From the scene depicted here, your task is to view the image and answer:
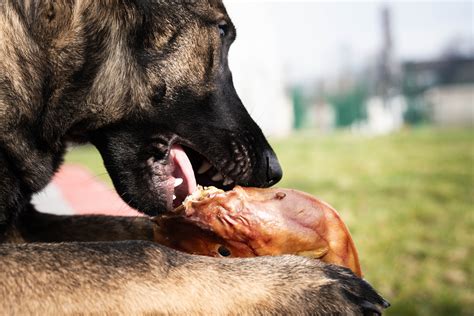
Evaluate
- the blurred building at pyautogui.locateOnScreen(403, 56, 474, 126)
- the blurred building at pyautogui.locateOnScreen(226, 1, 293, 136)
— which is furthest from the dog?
the blurred building at pyautogui.locateOnScreen(403, 56, 474, 126)

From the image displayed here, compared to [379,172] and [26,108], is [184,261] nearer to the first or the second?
[26,108]

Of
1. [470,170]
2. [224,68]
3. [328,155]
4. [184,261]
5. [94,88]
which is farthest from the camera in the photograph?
[328,155]

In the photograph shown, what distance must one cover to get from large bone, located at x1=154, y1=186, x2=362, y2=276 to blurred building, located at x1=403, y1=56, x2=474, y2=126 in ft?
124

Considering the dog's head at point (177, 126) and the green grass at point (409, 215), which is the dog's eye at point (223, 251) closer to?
the dog's head at point (177, 126)

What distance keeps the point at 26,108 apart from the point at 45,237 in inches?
28.8

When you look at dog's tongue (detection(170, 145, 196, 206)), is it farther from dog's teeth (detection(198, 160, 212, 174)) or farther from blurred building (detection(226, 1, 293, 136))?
blurred building (detection(226, 1, 293, 136))

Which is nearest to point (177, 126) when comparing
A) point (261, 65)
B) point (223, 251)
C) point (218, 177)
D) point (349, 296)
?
point (218, 177)

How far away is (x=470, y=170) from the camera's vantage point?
1127 centimetres

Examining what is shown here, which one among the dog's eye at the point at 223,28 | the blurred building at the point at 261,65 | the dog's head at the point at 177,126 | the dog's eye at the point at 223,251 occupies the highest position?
the dog's eye at the point at 223,28

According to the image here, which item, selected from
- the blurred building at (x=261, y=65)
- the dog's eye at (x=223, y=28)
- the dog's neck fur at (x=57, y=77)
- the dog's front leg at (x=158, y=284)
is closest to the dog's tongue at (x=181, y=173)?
the dog's neck fur at (x=57, y=77)

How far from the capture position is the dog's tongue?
3.12 m

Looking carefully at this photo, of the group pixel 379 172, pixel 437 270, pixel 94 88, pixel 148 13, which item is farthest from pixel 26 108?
pixel 379 172

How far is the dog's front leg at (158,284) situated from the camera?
221cm

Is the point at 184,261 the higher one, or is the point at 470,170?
the point at 184,261
